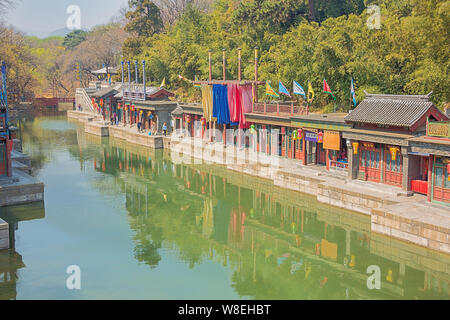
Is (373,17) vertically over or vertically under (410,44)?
over

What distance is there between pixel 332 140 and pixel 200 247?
34.7 feet

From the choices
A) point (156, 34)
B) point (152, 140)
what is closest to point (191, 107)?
point (152, 140)

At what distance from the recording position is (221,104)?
→ 3569 cm

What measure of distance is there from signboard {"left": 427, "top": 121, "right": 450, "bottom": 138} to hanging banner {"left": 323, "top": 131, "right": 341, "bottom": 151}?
244 inches

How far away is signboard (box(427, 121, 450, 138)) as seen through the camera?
1956 centimetres

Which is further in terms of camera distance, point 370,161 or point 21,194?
point 21,194

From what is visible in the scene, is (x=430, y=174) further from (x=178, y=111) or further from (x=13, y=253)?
(x=178, y=111)

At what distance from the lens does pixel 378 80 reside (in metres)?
30.4

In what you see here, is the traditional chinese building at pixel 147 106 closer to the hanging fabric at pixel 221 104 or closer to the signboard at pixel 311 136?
the hanging fabric at pixel 221 104

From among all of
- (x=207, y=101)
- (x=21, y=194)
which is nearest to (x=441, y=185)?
(x=21, y=194)

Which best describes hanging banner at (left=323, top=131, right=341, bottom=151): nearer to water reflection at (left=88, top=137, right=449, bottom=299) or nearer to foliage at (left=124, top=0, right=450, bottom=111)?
water reflection at (left=88, top=137, right=449, bottom=299)

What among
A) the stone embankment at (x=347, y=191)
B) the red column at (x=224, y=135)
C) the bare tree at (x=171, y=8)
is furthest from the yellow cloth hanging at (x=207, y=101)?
the bare tree at (x=171, y=8)

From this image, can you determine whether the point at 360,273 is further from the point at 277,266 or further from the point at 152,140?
the point at 152,140
